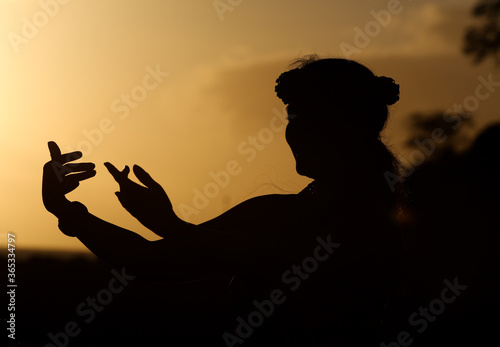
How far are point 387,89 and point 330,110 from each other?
366 mm

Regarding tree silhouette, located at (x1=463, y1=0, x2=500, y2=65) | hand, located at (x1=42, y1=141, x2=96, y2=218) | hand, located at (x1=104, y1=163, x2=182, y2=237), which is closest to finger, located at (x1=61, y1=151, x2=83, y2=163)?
hand, located at (x1=42, y1=141, x2=96, y2=218)

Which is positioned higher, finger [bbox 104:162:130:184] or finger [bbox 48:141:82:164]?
finger [bbox 48:141:82:164]

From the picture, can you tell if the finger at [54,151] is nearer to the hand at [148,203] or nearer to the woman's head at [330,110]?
the hand at [148,203]

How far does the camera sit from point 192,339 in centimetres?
2502

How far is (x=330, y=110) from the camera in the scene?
277 cm

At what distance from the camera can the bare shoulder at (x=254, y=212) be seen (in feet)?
9.19

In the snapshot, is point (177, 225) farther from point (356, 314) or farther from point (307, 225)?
point (356, 314)

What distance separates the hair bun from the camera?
295cm

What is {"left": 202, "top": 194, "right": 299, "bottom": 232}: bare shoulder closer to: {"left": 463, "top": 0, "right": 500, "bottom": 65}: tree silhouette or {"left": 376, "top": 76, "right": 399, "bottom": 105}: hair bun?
{"left": 376, "top": 76, "right": 399, "bottom": 105}: hair bun

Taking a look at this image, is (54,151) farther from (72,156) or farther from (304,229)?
(304,229)

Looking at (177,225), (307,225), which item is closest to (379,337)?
(307,225)

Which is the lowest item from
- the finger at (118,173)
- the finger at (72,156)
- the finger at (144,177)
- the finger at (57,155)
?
the finger at (144,177)
